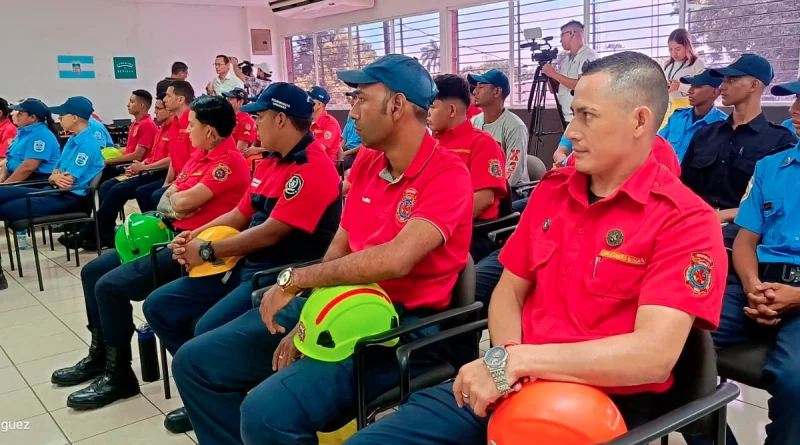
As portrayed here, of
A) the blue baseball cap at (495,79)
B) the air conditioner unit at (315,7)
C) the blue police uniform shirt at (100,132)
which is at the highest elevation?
the air conditioner unit at (315,7)

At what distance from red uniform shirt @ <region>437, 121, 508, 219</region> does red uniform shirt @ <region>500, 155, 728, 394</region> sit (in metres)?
1.41

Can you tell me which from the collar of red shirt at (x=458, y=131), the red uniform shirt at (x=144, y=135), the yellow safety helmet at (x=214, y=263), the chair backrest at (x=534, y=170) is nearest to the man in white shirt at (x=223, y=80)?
the red uniform shirt at (x=144, y=135)

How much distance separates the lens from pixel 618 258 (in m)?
1.28

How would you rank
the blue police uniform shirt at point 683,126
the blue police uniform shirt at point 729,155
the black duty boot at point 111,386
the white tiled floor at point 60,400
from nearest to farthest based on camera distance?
1. the white tiled floor at point 60,400
2. the black duty boot at point 111,386
3. the blue police uniform shirt at point 729,155
4. the blue police uniform shirt at point 683,126

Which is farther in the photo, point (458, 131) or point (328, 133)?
point (328, 133)

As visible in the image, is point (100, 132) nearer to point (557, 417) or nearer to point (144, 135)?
point (144, 135)

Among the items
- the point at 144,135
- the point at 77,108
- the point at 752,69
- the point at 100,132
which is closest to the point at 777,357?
the point at 752,69

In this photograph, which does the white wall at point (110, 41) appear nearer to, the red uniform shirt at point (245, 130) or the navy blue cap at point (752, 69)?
the red uniform shirt at point (245, 130)

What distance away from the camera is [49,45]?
9602mm

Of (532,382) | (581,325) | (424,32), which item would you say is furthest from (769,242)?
(424,32)

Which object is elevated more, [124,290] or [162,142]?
[162,142]

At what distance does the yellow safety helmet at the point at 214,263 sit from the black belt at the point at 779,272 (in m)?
1.91

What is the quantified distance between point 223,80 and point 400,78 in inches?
305

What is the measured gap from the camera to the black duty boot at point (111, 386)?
2600mm
